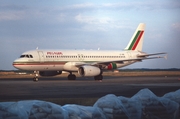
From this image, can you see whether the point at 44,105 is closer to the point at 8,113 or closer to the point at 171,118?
the point at 8,113

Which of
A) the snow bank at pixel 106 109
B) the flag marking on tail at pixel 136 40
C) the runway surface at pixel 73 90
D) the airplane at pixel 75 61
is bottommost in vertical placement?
the runway surface at pixel 73 90

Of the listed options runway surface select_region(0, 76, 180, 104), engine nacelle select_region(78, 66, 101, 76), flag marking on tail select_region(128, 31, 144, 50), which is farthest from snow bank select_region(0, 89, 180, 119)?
flag marking on tail select_region(128, 31, 144, 50)

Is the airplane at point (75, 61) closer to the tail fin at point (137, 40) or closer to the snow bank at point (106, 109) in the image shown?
the tail fin at point (137, 40)

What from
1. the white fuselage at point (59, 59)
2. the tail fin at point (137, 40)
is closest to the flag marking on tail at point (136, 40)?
the tail fin at point (137, 40)

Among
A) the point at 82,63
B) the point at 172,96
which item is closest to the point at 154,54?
the point at 82,63

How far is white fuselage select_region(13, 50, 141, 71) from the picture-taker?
140ft

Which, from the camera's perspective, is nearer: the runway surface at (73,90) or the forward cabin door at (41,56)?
the runway surface at (73,90)

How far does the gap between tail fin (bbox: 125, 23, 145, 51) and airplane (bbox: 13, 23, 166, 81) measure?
112 centimetres

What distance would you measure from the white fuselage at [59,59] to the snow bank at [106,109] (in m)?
29.9

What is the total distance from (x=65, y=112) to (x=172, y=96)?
5070mm

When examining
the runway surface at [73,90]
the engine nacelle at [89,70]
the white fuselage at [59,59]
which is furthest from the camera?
the engine nacelle at [89,70]

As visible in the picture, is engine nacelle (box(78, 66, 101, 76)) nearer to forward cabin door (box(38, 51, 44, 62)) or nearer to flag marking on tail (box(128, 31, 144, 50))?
forward cabin door (box(38, 51, 44, 62))

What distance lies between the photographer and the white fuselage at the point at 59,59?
1677 inches

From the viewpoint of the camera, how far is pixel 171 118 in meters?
12.3
